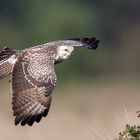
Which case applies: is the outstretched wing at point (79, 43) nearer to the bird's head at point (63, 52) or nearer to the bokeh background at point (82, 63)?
the bird's head at point (63, 52)

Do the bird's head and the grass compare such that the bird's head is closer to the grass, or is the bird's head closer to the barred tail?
the barred tail

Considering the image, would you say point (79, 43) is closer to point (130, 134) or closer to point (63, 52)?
point (63, 52)

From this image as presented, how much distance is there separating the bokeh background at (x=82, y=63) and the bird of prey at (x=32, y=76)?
25.7 inches

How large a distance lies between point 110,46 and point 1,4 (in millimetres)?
4099

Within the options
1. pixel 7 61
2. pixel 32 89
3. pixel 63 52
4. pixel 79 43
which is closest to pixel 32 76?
pixel 32 89

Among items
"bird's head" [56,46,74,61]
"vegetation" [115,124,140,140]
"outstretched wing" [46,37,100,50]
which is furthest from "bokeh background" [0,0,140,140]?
"bird's head" [56,46,74,61]

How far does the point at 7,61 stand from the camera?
41.2 feet

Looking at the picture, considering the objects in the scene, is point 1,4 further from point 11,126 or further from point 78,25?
point 11,126

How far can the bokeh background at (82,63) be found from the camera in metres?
15.7

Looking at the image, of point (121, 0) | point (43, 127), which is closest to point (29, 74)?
point (43, 127)

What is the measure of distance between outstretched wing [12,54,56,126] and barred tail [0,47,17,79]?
0.14 m

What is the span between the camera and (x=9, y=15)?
37.5 metres

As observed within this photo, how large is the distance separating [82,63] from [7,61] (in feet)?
62.9

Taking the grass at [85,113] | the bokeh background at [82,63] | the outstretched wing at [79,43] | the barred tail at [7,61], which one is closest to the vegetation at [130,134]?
the grass at [85,113]
